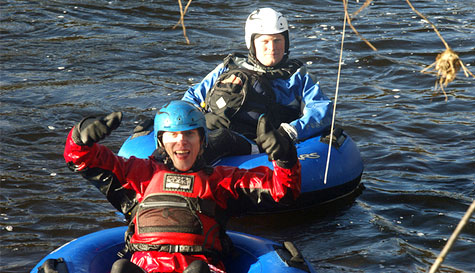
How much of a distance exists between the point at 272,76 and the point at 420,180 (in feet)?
6.35

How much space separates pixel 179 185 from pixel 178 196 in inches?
2.7

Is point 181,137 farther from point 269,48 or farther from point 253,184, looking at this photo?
point 269,48

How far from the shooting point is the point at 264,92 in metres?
6.45

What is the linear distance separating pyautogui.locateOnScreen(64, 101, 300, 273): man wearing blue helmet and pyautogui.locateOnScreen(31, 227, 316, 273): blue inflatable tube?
0.21 m

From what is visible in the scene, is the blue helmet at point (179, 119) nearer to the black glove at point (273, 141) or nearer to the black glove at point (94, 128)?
the black glove at point (94, 128)

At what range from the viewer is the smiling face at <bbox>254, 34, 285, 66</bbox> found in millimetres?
6492

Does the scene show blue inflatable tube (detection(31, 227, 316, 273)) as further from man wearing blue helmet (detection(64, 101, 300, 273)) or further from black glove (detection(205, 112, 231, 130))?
black glove (detection(205, 112, 231, 130))

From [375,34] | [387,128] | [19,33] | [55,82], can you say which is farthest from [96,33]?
[387,128]

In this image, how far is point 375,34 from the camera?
12945 millimetres

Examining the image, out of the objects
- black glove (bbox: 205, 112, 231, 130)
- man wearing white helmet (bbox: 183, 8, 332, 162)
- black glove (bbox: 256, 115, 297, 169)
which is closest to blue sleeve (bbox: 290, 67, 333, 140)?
man wearing white helmet (bbox: 183, 8, 332, 162)

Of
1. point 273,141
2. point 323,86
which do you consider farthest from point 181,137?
point 323,86

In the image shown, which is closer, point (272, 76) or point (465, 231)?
point (465, 231)

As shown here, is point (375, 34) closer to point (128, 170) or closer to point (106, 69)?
point (106, 69)

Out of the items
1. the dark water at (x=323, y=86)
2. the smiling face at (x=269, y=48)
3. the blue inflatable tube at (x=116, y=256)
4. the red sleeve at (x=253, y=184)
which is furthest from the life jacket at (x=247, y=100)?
the red sleeve at (x=253, y=184)
